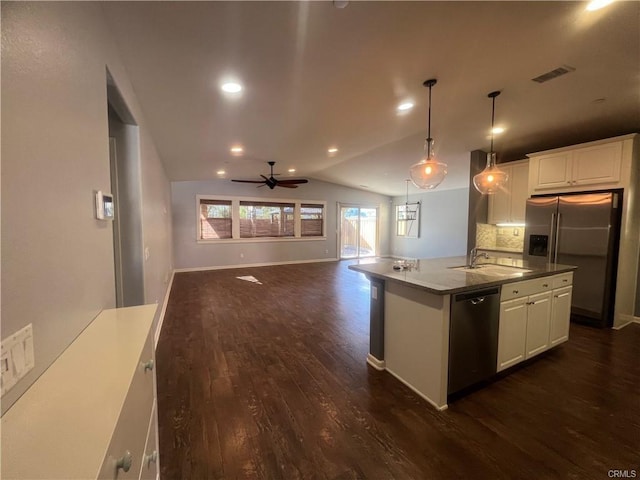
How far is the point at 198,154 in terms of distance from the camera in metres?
4.40

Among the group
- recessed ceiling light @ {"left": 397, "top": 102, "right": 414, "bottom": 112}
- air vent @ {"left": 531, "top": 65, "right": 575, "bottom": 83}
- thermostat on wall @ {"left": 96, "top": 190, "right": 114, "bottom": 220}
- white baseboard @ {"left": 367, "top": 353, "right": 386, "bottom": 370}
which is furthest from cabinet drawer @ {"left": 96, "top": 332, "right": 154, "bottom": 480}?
air vent @ {"left": 531, "top": 65, "right": 575, "bottom": 83}

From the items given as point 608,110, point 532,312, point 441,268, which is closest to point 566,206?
point 608,110

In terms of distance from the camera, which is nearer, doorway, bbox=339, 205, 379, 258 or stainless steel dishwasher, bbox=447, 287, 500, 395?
stainless steel dishwasher, bbox=447, 287, 500, 395

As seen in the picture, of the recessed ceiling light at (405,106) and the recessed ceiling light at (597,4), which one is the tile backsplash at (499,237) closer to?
the recessed ceiling light at (405,106)

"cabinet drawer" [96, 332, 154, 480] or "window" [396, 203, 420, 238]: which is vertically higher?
"window" [396, 203, 420, 238]

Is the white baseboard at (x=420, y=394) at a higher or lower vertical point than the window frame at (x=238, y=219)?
lower

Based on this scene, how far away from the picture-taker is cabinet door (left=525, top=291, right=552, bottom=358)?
2.54 m

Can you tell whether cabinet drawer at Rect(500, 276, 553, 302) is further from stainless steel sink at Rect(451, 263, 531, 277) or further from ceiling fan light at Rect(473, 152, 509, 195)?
ceiling fan light at Rect(473, 152, 509, 195)

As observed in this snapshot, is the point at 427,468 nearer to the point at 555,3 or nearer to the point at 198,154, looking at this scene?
A: the point at 555,3

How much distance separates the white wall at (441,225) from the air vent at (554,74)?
214 inches

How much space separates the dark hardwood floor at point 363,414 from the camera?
1.58m

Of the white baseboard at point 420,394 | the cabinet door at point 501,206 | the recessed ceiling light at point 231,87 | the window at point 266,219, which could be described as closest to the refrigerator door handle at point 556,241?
the cabinet door at point 501,206

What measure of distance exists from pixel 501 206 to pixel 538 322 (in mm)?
2932

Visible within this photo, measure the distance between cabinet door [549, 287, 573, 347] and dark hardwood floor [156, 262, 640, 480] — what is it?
20 cm
